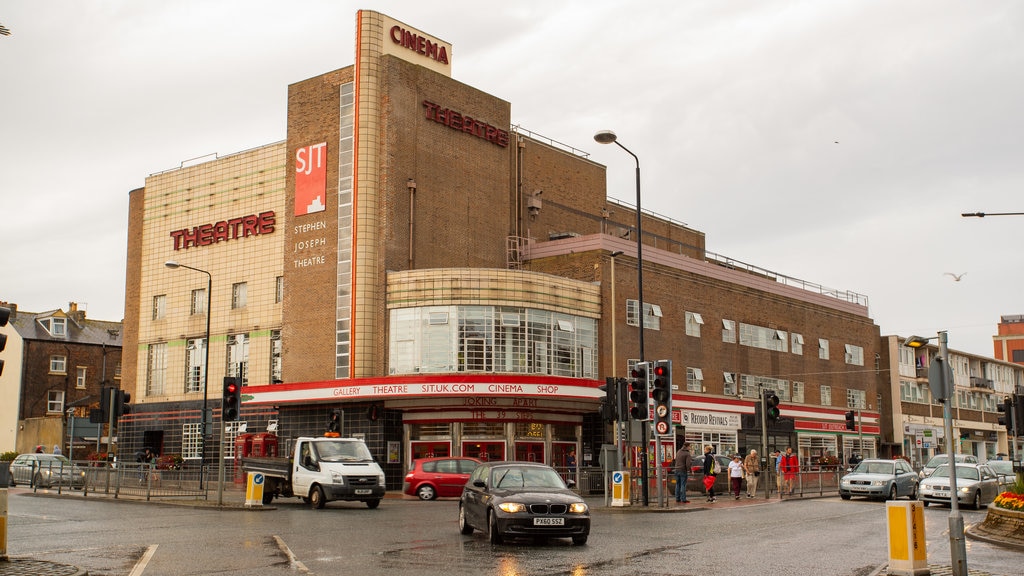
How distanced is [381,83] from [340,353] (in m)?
11.9

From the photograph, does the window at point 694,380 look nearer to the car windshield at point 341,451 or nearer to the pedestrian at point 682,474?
the pedestrian at point 682,474

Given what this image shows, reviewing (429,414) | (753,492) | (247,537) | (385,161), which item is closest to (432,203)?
(385,161)

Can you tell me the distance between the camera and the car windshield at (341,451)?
2795 centimetres

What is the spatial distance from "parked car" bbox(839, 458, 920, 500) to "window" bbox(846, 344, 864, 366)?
32.6 m

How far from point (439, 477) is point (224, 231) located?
2381cm

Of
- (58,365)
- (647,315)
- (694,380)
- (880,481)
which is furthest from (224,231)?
(880,481)

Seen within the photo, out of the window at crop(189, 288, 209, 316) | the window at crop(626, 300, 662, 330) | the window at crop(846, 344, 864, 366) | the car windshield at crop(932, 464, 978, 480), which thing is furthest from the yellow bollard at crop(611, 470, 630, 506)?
the window at crop(846, 344, 864, 366)

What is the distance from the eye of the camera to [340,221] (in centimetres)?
4362

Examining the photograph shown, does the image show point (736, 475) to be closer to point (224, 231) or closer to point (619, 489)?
point (619, 489)

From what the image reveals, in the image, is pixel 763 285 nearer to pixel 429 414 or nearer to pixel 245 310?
pixel 429 414

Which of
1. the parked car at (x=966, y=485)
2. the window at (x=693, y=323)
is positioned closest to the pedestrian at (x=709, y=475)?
the parked car at (x=966, y=485)

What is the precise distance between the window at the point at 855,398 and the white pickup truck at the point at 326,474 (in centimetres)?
4264

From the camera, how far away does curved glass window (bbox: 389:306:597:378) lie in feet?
132

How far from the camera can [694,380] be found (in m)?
A: 49.7
